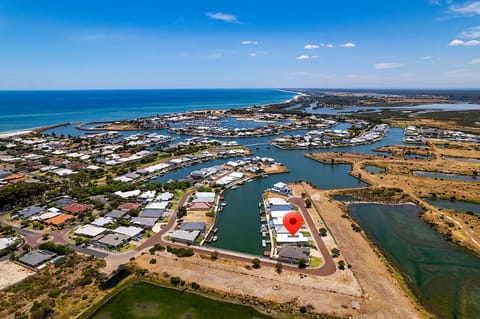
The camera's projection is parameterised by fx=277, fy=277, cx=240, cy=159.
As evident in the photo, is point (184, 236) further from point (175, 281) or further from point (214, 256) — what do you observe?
point (175, 281)

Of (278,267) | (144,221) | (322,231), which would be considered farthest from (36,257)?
(322,231)

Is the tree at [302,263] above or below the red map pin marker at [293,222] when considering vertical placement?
below

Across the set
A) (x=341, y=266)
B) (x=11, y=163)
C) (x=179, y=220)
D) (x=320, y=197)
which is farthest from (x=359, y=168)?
(x=11, y=163)

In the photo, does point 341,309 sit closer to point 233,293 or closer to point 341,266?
point 341,266

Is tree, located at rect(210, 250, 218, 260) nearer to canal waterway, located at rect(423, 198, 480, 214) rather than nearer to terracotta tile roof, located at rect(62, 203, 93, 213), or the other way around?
terracotta tile roof, located at rect(62, 203, 93, 213)

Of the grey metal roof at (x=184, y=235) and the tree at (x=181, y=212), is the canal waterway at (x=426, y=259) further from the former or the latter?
the tree at (x=181, y=212)

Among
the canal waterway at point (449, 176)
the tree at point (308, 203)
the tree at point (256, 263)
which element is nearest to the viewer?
the tree at point (256, 263)

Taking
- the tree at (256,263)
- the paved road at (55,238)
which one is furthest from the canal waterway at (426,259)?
the paved road at (55,238)
